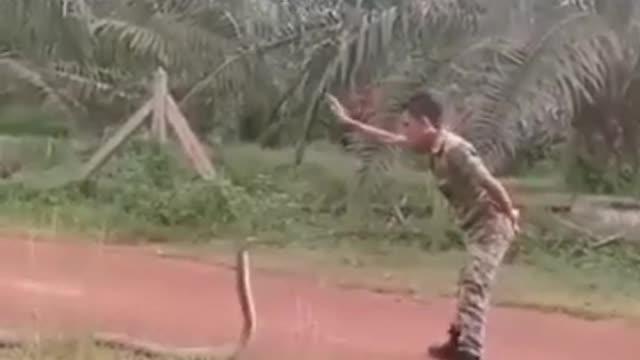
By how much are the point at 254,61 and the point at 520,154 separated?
320 cm

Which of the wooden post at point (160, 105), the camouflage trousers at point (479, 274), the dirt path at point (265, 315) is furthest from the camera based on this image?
the wooden post at point (160, 105)

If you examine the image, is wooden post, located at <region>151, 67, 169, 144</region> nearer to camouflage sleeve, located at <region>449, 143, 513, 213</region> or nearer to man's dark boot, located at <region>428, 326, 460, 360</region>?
man's dark boot, located at <region>428, 326, 460, 360</region>

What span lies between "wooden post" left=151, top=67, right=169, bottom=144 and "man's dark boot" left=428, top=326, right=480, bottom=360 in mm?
8115

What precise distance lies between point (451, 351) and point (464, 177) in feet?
3.28

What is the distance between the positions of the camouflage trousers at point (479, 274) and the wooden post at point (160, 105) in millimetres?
8373

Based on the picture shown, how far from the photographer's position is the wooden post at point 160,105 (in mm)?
15855

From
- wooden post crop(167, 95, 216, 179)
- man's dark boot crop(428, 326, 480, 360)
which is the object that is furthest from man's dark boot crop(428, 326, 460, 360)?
wooden post crop(167, 95, 216, 179)

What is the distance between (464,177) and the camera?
773cm

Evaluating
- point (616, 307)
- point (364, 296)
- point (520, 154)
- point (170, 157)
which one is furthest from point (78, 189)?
point (616, 307)

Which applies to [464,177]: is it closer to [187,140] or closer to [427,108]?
[427,108]

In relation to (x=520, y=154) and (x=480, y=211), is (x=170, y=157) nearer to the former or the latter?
(x=520, y=154)

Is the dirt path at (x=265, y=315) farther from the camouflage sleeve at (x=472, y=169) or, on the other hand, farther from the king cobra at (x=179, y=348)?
the camouflage sleeve at (x=472, y=169)

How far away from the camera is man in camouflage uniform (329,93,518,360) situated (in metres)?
7.70

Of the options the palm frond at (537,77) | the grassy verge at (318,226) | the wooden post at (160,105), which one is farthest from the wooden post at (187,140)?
the palm frond at (537,77)
